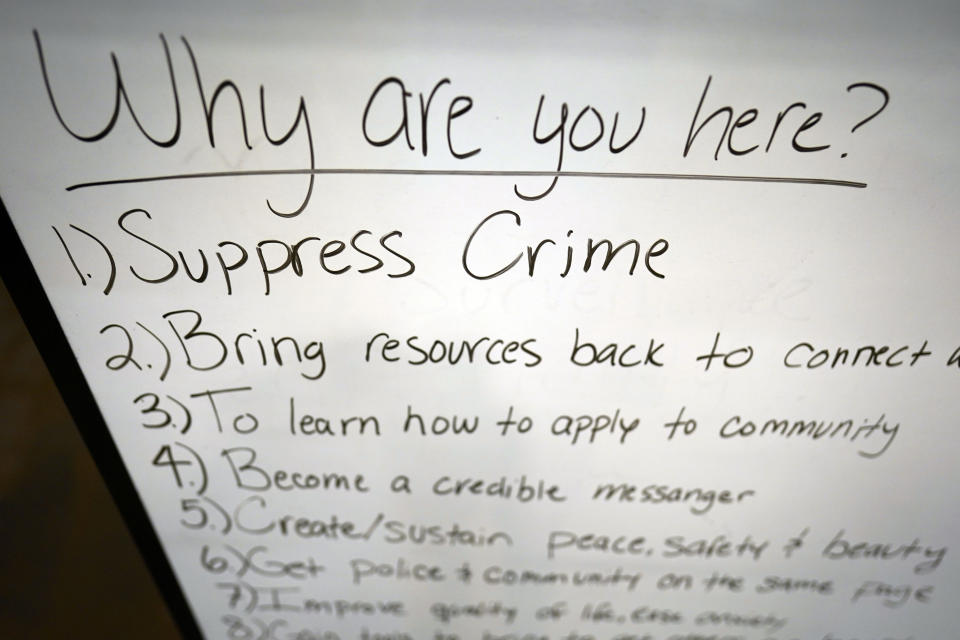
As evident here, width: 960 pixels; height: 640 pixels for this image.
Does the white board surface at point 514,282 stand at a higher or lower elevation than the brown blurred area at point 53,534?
higher

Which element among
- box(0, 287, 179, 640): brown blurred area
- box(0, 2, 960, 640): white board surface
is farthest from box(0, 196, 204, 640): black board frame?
box(0, 287, 179, 640): brown blurred area

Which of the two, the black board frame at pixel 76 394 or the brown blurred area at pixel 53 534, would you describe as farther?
the brown blurred area at pixel 53 534

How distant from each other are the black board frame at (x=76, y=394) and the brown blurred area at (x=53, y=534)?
383mm

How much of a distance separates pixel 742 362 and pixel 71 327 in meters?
0.69

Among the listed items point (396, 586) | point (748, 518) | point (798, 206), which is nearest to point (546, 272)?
point (798, 206)

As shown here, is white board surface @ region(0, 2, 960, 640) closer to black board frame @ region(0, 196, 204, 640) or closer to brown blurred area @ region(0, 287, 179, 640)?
black board frame @ region(0, 196, 204, 640)

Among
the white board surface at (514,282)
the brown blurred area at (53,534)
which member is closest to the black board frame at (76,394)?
the white board surface at (514,282)

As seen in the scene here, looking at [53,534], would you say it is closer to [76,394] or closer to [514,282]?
[76,394]

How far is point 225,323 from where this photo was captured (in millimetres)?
591

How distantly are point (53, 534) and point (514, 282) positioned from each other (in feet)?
4.04

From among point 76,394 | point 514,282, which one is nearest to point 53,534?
point 76,394

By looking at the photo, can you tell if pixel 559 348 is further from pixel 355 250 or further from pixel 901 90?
pixel 901 90

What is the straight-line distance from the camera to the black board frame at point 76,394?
554mm

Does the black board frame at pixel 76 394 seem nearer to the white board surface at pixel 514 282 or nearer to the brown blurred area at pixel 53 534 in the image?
the white board surface at pixel 514 282
